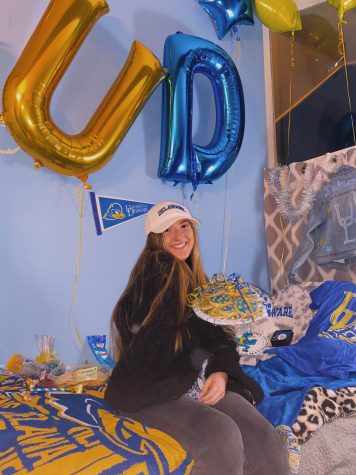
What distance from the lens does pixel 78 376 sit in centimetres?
192

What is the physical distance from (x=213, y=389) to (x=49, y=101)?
1.36 metres

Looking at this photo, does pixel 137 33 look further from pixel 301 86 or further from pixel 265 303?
pixel 265 303

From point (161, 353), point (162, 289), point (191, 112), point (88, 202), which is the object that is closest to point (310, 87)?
point (191, 112)

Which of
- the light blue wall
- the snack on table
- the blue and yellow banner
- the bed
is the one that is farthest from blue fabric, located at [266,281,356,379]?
the blue and yellow banner

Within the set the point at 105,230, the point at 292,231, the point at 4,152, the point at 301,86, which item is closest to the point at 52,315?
the point at 105,230

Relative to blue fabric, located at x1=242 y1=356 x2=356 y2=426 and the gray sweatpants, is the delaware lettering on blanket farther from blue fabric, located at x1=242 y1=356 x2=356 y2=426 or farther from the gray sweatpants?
blue fabric, located at x1=242 y1=356 x2=356 y2=426

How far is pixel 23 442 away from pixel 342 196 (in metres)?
2.08

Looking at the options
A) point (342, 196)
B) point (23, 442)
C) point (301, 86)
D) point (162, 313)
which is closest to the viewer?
point (23, 442)

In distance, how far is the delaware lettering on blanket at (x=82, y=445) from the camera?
1.10 m

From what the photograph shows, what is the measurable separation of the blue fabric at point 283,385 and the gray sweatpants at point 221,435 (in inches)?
11.1

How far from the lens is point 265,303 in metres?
1.66

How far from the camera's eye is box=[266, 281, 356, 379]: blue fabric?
6.33 feet

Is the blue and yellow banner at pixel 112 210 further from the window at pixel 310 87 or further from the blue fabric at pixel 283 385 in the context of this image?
the window at pixel 310 87

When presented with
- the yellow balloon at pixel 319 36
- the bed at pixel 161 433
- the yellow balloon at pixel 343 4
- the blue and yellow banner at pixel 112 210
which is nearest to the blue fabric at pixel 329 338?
the bed at pixel 161 433
